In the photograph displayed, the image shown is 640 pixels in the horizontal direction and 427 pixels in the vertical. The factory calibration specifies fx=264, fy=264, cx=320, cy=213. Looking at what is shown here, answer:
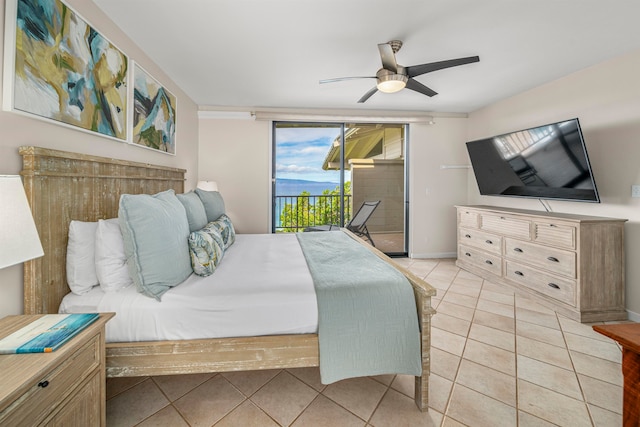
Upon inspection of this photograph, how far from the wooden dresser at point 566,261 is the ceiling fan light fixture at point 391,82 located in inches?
76.3

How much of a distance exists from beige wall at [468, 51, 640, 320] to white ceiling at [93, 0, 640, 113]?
15 centimetres

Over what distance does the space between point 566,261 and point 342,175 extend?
2858 millimetres

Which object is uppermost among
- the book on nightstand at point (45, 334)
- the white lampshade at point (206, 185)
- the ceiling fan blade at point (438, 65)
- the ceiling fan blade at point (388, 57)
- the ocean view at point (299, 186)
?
the ceiling fan blade at point (388, 57)

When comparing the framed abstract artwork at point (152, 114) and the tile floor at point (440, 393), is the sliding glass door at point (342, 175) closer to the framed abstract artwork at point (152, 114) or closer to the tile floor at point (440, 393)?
the framed abstract artwork at point (152, 114)

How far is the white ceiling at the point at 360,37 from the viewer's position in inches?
71.7

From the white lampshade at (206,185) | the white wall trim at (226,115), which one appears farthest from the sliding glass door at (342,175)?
the white lampshade at (206,185)

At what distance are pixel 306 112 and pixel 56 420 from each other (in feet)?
12.6

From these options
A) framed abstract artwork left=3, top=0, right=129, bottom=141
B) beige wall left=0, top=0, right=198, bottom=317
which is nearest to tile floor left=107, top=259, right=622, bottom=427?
beige wall left=0, top=0, right=198, bottom=317

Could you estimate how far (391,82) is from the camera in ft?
7.39

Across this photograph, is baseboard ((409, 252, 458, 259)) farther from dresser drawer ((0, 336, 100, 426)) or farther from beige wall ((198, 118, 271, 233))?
dresser drawer ((0, 336, 100, 426))

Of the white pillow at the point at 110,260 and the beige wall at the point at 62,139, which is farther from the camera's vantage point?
the white pillow at the point at 110,260

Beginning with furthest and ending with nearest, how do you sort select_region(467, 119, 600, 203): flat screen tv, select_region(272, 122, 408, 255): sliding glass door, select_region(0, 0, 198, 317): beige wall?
select_region(272, 122, 408, 255): sliding glass door → select_region(467, 119, 600, 203): flat screen tv → select_region(0, 0, 198, 317): beige wall

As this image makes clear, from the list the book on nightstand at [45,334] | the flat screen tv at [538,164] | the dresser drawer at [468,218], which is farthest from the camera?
the dresser drawer at [468,218]

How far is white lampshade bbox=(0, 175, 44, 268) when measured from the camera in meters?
0.83
